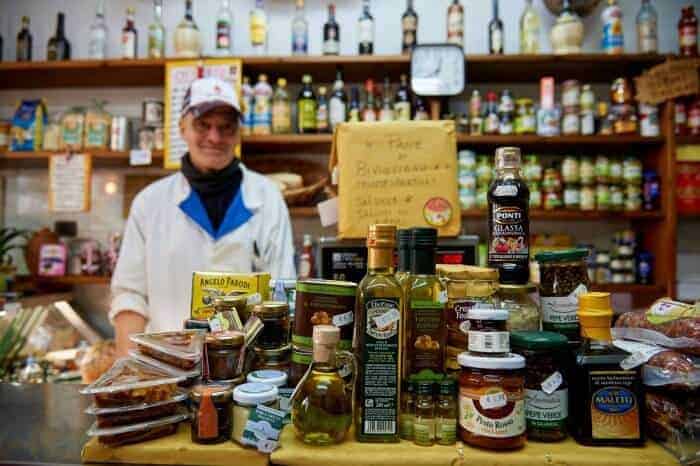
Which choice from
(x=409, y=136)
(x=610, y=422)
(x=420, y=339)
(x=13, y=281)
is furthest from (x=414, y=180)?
(x=13, y=281)

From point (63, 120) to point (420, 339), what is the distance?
295 centimetres

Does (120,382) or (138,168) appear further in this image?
(138,168)

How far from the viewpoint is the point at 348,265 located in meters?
1.12

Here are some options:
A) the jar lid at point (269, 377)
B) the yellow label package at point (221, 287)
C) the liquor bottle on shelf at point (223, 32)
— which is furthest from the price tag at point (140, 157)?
the jar lid at point (269, 377)

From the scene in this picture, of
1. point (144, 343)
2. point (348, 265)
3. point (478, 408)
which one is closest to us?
point (478, 408)

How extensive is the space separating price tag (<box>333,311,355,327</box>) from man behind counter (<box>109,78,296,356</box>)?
1277mm

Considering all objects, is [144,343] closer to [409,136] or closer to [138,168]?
[409,136]

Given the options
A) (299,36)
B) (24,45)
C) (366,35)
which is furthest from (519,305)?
(24,45)

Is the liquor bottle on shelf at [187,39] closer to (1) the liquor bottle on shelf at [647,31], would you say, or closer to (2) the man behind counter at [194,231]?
(2) the man behind counter at [194,231]

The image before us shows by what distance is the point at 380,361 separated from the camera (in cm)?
73

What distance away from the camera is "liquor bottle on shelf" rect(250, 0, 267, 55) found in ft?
9.76

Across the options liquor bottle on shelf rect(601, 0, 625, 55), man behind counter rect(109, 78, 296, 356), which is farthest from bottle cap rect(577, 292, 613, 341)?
liquor bottle on shelf rect(601, 0, 625, 55)

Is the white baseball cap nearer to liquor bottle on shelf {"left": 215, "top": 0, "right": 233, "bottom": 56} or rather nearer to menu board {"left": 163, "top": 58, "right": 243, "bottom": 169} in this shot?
menu board {"left": 163, "top": 58, "right": 243, "bottom": 169}

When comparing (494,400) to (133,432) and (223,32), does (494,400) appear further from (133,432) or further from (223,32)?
(223,32)
